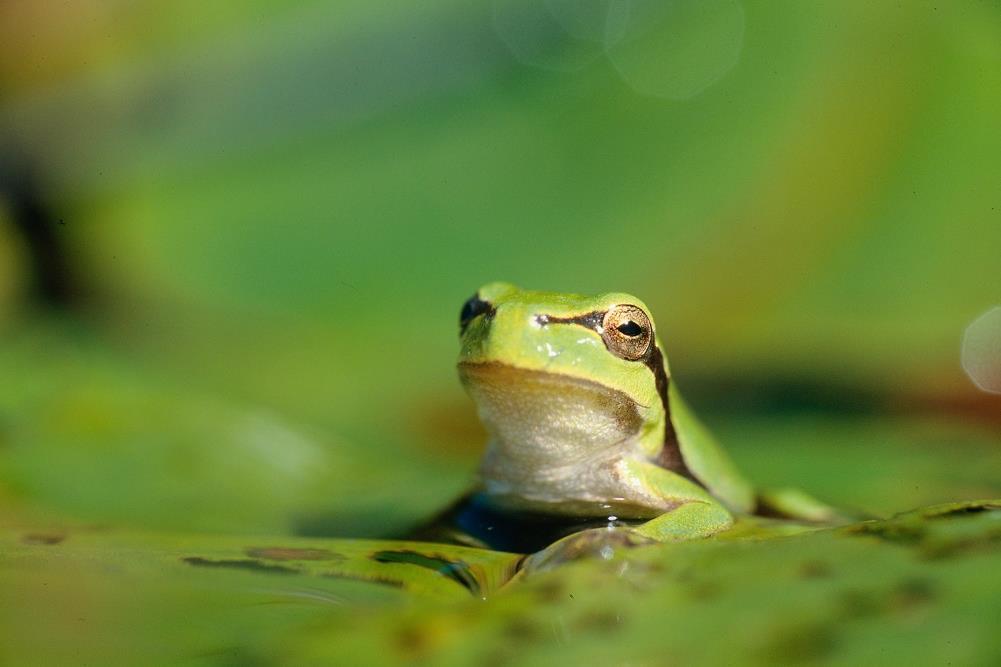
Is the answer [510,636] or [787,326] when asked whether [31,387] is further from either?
[787,326]

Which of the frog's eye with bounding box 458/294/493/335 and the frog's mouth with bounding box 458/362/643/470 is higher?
the frog's eye with bounding box 458/294/493/335

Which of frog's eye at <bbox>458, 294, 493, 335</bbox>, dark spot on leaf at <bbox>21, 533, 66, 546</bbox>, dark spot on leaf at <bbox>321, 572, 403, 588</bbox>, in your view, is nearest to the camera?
dark spot on leaf at <bbox>321, 572, 403, 588</bbox>

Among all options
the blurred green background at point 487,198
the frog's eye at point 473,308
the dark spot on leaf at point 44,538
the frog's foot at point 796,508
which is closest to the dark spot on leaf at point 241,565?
the dark spot on leaf at point 44,538

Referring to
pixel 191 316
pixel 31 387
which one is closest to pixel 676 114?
pixel 191 316

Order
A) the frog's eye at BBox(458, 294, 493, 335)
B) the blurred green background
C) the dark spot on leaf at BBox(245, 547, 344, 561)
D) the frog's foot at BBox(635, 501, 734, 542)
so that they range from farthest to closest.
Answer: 1. the blurred green background
2. the frog's eye at BBox(458, 294, 493, 335)
3. the frog's foot at BBox(635, 501, 734, 542)
4. the dark spot on leaf at BBox(245, 547, 344, 561)

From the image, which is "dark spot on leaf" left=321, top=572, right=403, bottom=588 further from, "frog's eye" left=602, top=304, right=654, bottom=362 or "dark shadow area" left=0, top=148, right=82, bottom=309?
"dark shadow area" left=0, top=148, right=82, bottom=309

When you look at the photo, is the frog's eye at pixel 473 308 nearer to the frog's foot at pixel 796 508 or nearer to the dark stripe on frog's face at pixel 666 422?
the dark stripe on frog's face at pixel 666 422

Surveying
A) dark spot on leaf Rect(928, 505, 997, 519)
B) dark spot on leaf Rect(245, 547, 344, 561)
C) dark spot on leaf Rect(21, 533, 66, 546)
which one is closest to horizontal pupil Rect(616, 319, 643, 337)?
dark spot on leaf Rect(245, 547, 344, 561)
